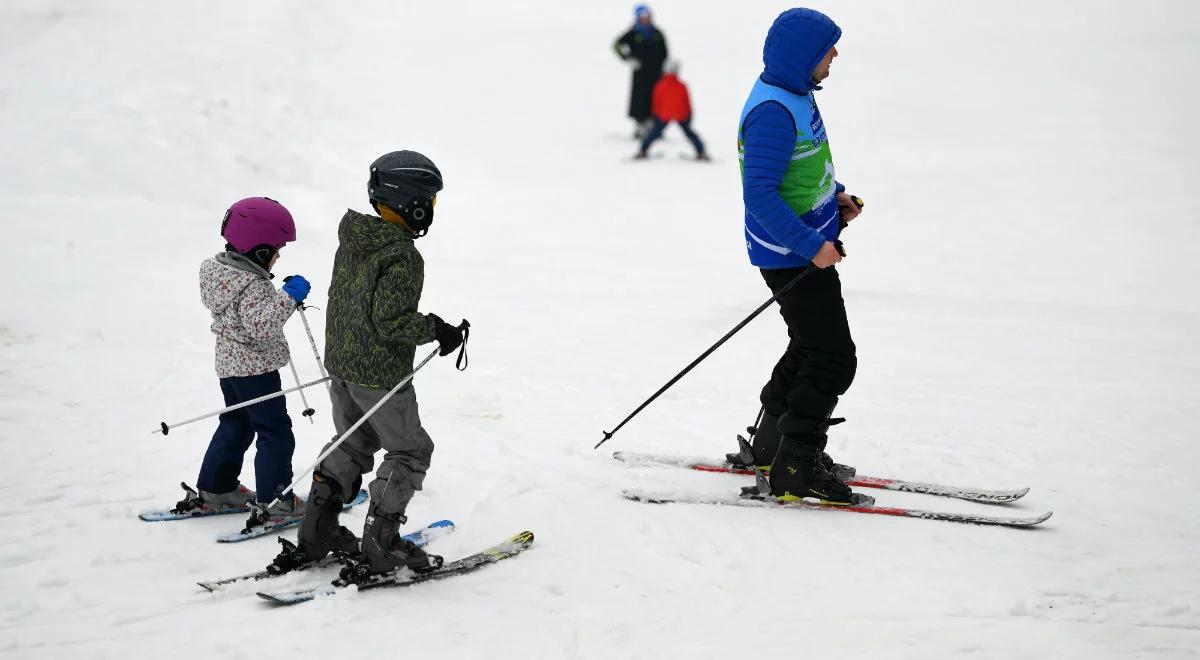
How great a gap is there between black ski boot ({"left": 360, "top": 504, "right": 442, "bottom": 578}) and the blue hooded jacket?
2.02 meters

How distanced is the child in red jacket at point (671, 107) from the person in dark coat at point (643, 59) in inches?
41.1

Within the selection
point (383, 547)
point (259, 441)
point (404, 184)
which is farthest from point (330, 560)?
point (404, 184)

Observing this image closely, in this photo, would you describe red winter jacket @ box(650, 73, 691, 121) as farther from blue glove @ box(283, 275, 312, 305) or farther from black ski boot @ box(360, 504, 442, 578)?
black ski boot @ box(360, 504, 442, 578)

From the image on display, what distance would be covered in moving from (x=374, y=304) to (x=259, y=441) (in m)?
1.23

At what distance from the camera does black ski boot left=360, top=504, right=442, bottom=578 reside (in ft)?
13.3

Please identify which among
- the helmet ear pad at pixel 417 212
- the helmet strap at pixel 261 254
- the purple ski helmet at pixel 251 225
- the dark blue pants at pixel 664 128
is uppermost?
the dark blue pants at pixel 664 128

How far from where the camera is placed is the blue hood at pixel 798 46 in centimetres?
455

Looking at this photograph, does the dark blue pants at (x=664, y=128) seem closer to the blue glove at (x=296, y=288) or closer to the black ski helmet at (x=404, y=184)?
the blue glove at (x=296, y=288)

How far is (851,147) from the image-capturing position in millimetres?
15406

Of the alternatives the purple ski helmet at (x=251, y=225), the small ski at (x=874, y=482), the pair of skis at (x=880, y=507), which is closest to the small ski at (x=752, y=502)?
the pair of skis at (x=880, y=507)

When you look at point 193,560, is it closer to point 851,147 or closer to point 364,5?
point 851,147

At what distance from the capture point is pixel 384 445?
4102 millimetres

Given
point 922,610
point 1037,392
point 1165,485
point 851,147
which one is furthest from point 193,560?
point 851,147

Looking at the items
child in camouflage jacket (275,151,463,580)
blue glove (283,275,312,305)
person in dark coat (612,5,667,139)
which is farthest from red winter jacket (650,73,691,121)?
child in camouflage jacket (275,151,463,580)
